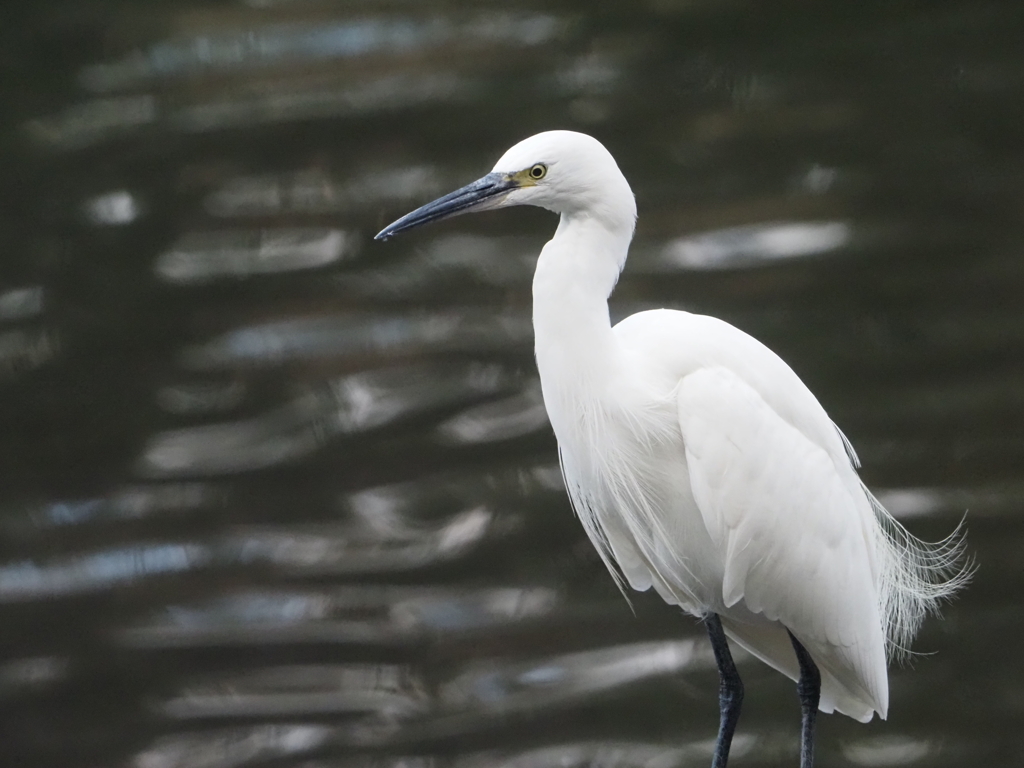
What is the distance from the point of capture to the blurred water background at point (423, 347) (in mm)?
3871

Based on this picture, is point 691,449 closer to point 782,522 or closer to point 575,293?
point 782,522

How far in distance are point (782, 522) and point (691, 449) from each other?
0.69ft

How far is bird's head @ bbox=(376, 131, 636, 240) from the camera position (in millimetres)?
1983

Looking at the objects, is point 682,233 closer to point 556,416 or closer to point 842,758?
point 842,758

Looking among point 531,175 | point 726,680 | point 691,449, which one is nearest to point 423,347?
point 726,680

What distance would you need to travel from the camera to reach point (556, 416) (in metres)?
2.15

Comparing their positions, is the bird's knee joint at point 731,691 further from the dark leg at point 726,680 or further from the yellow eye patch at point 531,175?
the yellow eye patch at point 531,175

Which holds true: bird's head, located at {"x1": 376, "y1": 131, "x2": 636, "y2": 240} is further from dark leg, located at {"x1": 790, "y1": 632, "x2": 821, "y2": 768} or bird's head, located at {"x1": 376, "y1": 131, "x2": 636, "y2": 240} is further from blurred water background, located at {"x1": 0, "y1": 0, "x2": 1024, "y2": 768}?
blurred water background, located at {"x1": 0, "y1": 0, "x2": 1024, "y2": 768}

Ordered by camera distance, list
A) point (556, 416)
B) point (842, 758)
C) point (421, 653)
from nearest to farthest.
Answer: point (556, 416) → point (842, 758) → point (421, 653)

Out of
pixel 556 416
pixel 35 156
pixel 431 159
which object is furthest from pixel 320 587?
pixel 556 416

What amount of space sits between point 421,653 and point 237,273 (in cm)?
156

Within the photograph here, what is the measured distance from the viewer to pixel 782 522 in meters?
2.22

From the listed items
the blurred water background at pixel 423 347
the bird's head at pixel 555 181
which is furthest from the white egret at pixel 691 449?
the blurred water background at pixel 423 347

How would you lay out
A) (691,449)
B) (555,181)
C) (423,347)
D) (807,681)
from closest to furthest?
(555,181) → (691,449) → (807,681) → (423,347)
